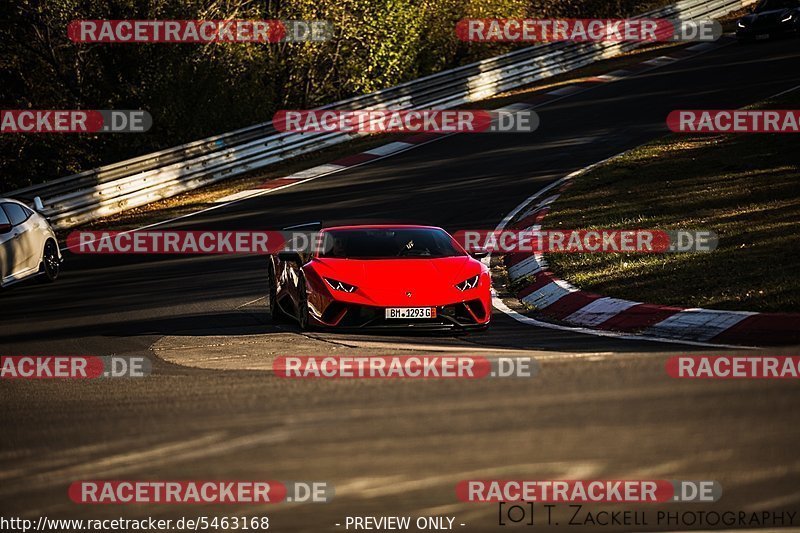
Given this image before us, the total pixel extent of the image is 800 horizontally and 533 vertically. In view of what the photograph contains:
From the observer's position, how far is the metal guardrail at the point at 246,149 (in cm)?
A: 2614

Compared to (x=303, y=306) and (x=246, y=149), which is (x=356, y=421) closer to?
(x=303, y=306)

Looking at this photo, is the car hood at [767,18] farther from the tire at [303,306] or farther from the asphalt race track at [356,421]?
the tire at [303,306]

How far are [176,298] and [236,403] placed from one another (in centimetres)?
785

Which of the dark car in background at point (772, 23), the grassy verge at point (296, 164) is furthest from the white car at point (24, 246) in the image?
the dark car in background at point (772, 23)

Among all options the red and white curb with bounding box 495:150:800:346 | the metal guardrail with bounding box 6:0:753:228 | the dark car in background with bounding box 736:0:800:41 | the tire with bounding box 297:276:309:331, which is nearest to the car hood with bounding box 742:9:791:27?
the dark car in background with bounding box 736:0:800:41

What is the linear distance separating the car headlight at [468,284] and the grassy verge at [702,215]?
1.84 m

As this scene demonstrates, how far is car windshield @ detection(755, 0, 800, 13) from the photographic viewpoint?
125 ft

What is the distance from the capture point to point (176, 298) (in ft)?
53.3

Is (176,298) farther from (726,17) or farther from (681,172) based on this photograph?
(726,17)

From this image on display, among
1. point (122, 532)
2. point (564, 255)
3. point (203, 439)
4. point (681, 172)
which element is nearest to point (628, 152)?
point (681, 172)

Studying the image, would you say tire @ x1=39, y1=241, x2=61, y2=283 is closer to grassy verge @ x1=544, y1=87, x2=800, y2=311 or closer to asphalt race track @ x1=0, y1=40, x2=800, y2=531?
asphalt race track @ x1=0, y1=40, x2=800, y2=531

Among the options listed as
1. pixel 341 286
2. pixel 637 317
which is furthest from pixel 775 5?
pixel 341 286

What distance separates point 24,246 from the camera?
60.3ft

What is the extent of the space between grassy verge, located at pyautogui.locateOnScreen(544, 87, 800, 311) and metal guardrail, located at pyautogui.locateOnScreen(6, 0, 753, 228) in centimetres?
958
